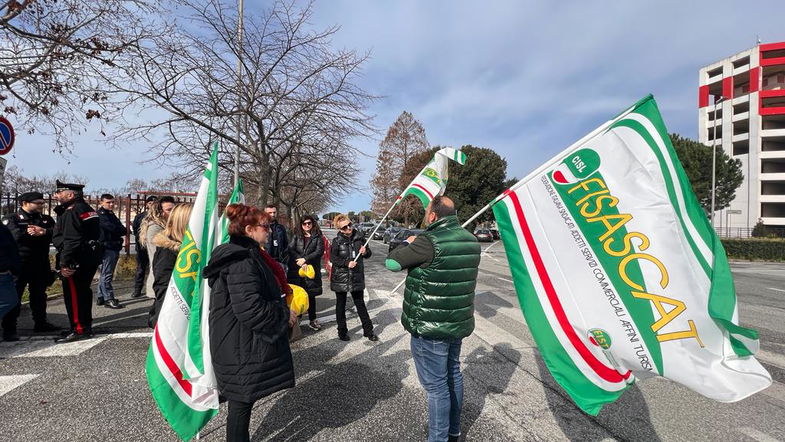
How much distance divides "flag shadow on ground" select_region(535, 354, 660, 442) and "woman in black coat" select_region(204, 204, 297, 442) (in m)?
2.30

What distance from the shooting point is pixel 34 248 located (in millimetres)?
5543

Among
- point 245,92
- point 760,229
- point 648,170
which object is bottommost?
point 760,229

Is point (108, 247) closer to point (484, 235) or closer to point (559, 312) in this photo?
point (559, 312)

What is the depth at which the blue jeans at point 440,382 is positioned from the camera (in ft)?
8.92

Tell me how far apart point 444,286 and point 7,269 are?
484cm

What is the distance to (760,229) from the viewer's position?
43.0 meters

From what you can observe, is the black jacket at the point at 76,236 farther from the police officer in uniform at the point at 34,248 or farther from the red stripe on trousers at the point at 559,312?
the red stripe on trousers at the point at 559,312

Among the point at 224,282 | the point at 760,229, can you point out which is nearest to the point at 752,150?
the point at 760,229

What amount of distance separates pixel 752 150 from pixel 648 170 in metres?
60.5

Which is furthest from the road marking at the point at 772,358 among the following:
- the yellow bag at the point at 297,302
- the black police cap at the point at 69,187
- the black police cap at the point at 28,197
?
the black police cap at the point at 28,197

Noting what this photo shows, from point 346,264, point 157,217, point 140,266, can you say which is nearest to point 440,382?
point 346,264

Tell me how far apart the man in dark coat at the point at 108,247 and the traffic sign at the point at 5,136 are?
1.71 meters

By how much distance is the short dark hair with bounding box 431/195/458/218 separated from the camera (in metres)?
2.91

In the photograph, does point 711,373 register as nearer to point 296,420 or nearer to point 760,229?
point 296,420
